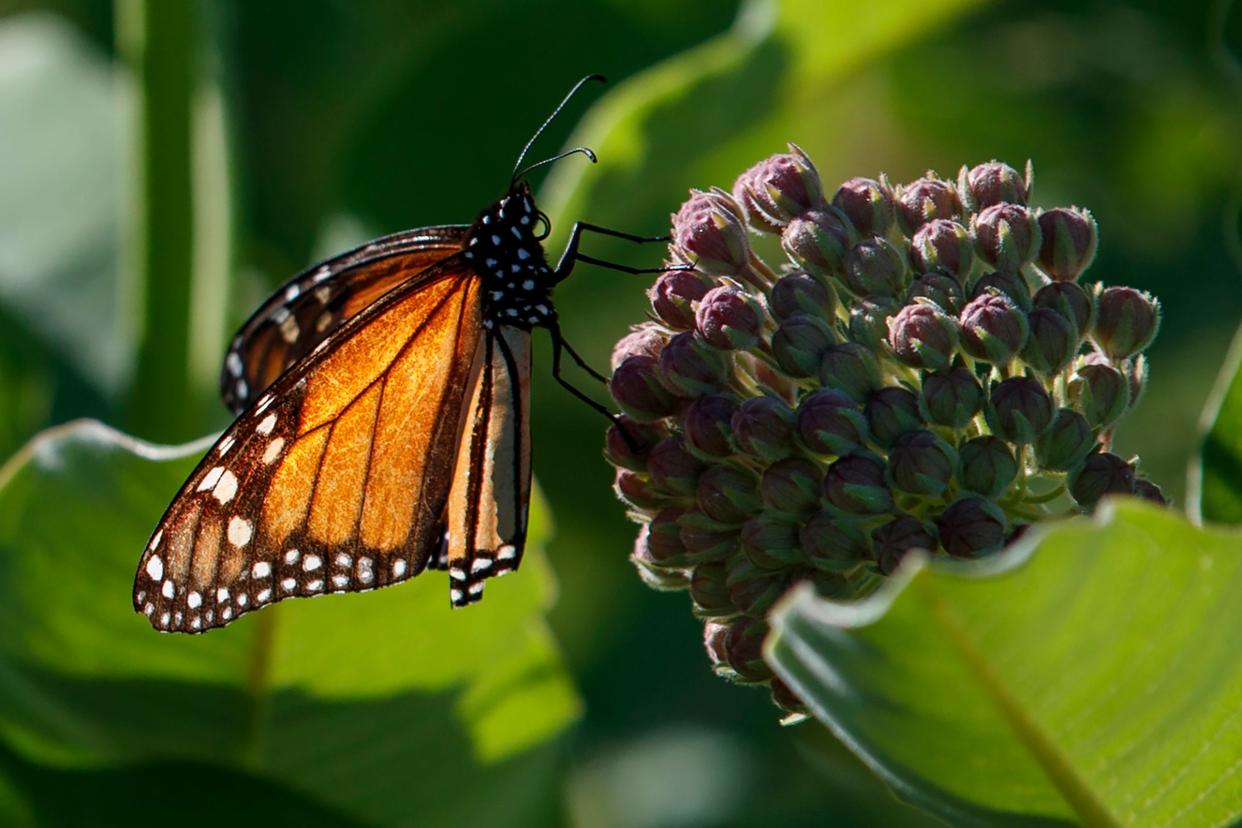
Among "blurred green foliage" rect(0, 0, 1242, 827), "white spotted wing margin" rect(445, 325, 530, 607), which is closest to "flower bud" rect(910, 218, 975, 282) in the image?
"white spotted wing margin" rect(445, 325, 530, 607)

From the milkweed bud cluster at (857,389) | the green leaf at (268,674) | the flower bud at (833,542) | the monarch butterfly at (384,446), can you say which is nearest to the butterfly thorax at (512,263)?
the monarch butterfly at (384,446)

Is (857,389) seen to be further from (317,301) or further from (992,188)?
(317,301)

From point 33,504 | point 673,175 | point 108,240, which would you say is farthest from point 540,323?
point 108,240

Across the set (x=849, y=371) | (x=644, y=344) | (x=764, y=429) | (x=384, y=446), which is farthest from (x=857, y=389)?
(x=384, y=446)

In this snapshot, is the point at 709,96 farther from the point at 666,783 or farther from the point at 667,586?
the point at 666,783

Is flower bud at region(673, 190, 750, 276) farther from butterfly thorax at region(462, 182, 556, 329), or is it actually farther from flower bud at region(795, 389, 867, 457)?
butterfly thorax at region(462, 182, 556, 329)
